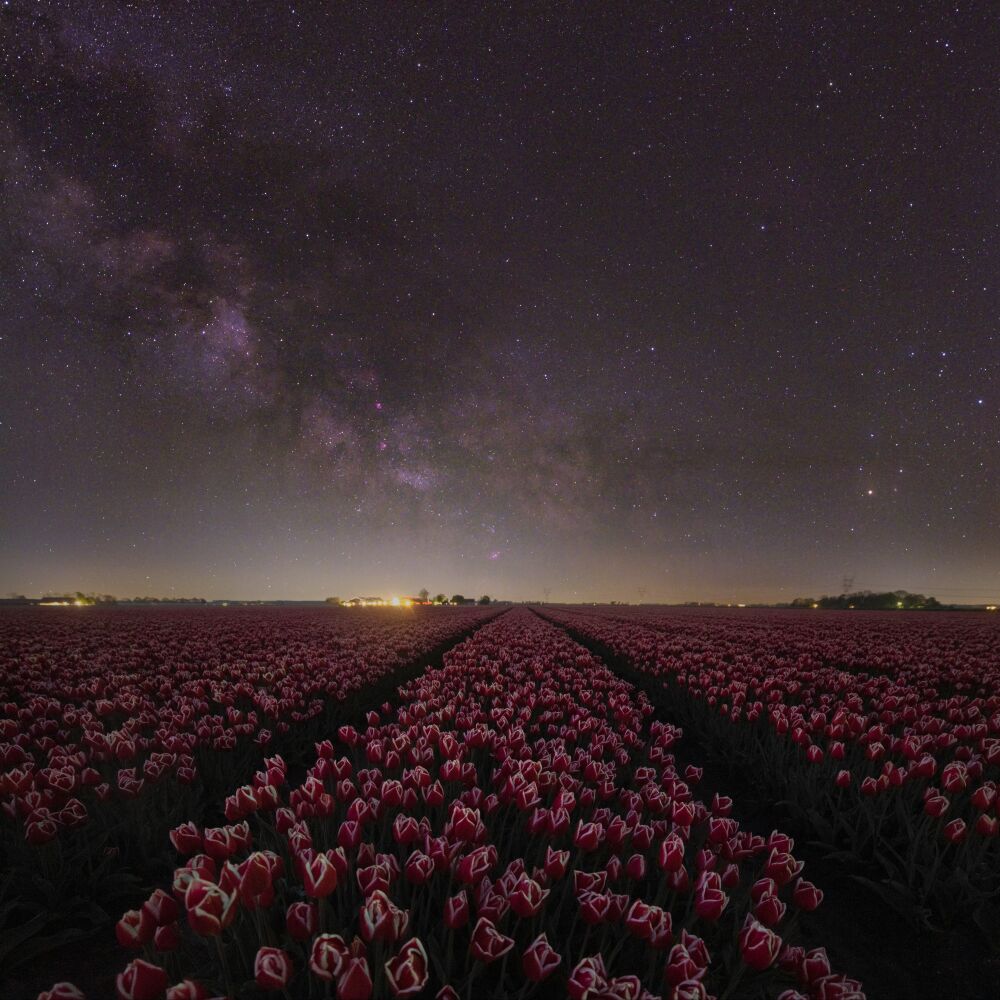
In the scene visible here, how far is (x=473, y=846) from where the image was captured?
268 cm

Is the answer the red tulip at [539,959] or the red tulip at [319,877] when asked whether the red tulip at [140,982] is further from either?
the red tulip at [539,959]

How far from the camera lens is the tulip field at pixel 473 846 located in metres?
2.00

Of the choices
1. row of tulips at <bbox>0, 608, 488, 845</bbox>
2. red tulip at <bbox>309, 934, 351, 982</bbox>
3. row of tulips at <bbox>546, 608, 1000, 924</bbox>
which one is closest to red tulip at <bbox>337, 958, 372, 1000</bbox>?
red tulip at <bbox>309, 934, 351, 982</bbox>

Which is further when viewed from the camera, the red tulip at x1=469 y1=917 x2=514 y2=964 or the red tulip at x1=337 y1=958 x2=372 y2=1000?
the red tulip at x1=469 y1=917 x2=514 y2=964

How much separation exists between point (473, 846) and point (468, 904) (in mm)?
306

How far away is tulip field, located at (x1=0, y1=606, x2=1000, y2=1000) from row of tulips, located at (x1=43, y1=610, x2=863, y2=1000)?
0.5 inches

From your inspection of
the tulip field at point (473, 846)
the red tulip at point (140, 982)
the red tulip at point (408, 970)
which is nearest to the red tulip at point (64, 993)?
the tulip field at point (473, 846)

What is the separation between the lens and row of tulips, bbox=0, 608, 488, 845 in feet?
11.8

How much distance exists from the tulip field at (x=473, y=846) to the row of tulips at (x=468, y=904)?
0.01 meters

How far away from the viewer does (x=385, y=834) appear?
3115mm

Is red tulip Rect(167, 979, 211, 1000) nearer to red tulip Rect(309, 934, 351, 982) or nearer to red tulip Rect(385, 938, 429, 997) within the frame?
red tulip Rect(309, 934, 351, 982)

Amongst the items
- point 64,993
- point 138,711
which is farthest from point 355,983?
point 138,711

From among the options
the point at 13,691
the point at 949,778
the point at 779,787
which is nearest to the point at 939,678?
the point at 779,787

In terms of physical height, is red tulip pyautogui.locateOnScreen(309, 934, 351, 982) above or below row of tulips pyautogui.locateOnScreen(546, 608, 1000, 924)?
above
